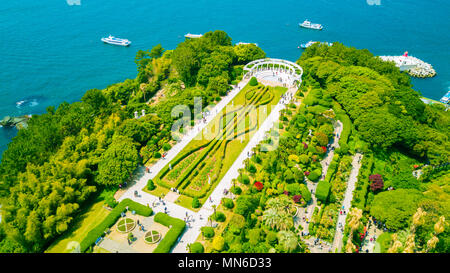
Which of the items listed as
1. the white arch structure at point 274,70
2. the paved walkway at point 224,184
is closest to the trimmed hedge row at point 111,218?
the paved walkway at point 224,184

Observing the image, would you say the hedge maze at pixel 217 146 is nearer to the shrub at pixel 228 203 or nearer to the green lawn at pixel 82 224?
the shrub at pixel 228 203

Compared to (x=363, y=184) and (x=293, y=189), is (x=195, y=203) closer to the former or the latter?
(x=293, y=189)

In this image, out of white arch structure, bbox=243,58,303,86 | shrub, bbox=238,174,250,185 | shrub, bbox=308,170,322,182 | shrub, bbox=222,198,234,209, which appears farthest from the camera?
white arch structure, bbox=243,58,303,86

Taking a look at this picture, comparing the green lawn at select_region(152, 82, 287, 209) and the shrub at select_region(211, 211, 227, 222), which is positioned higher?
the green lawn at select_region(152, 82, 287, 209)

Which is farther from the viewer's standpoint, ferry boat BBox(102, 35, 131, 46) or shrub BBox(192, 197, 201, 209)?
ferry boat BBox(102, 35, 131, 46)

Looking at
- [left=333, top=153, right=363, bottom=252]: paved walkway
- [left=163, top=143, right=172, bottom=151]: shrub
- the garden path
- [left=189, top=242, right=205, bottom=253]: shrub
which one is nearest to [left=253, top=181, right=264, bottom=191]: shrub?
the garden path

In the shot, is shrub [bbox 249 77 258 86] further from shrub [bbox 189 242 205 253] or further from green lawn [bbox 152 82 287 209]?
shrub [bbox 189 242 205 253]

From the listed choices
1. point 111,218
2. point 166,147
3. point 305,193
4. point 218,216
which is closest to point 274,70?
point 166,147
